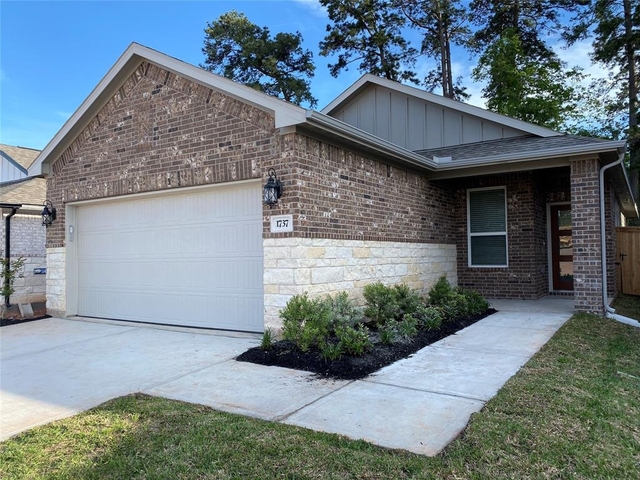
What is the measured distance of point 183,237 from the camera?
8.36 meters

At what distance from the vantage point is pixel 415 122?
42.2 ft

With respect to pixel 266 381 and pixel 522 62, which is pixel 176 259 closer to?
pixel 266 381

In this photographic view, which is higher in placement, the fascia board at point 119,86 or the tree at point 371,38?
the tree at point 371,38

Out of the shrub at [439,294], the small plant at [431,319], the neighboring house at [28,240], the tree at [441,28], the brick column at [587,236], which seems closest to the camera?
the small plant at [431,319]

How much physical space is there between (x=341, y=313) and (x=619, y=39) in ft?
63.9

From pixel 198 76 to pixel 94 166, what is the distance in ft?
10.5

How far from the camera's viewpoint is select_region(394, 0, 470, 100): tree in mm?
22938

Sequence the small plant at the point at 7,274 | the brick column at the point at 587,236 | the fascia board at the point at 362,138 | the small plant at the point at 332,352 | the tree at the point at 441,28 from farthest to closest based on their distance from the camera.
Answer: the tree at the point at 441,28, the small plant at the point at 7,274, the brick column at the point at 587,236, the fascia board at the point at 362,138, the small plant at the point at 332,352

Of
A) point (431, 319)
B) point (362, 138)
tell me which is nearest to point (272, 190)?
point (362, 138)

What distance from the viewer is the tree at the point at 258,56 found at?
25.5 metres

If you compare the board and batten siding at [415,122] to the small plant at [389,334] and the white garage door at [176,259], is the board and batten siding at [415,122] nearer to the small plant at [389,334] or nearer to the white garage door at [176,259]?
the white garage door at [176,259]

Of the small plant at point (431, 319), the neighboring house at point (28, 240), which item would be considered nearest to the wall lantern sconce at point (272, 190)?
the small plant at point (431, 319)

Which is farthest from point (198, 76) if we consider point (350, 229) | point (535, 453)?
point (535, 453)

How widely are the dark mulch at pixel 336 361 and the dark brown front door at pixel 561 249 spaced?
6.90 metres
